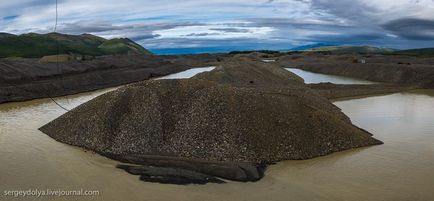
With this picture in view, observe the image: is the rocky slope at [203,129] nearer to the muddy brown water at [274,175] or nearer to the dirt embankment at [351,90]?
the muddy brown water at [274,175]

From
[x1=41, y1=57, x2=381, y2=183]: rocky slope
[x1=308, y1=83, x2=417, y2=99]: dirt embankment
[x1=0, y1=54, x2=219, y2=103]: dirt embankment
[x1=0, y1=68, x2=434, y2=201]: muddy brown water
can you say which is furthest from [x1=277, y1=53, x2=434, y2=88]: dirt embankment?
[x1=41, y1=57, x2=381, y2=183]: rocky slope

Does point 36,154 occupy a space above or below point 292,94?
below

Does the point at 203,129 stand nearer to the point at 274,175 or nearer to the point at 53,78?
the point at 274,175

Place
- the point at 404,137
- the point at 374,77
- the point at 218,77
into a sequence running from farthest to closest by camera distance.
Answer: the point at 374,77, the point at 218,77, the point at 404,137

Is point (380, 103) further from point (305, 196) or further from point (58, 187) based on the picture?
point (58, 187)

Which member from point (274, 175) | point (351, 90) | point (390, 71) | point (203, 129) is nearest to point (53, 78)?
point (351, 90)

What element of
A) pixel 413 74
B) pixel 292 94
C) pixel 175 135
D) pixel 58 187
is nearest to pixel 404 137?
pixel 292 94
